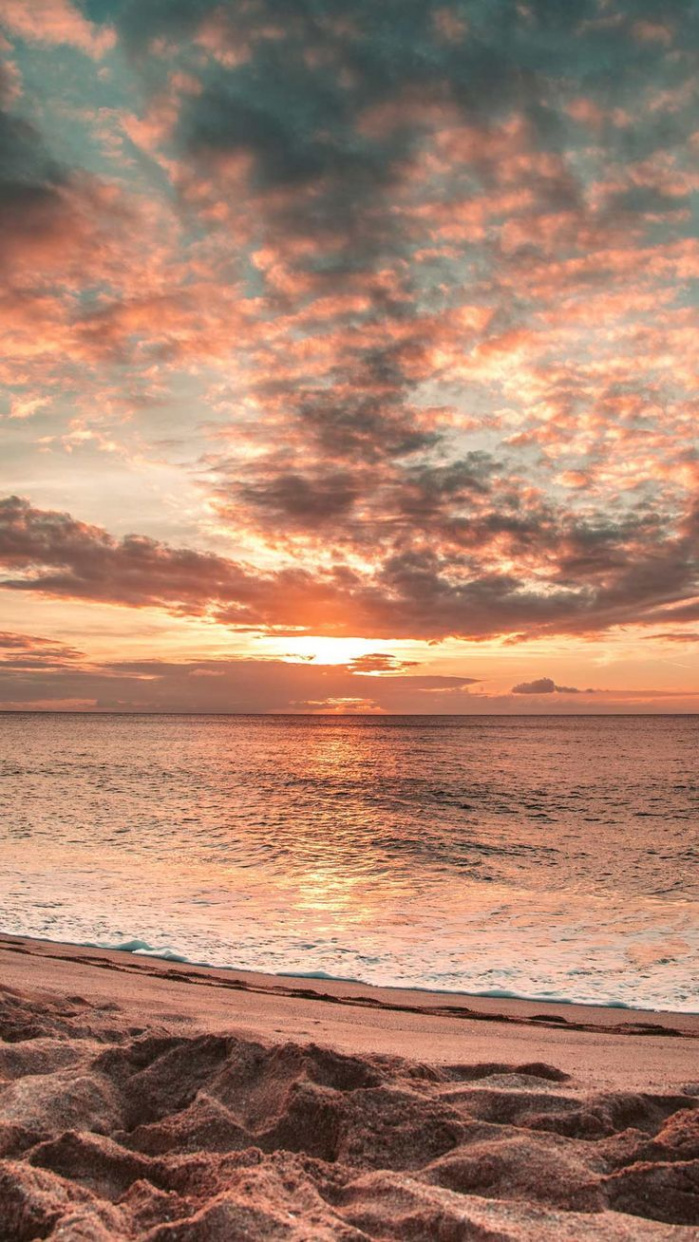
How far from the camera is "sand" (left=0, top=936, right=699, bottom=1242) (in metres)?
2.63

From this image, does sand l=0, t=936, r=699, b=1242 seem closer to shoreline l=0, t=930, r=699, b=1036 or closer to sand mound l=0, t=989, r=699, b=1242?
sand mound l=0, t=989, r=699, b=1242

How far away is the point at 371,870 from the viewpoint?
637 inches

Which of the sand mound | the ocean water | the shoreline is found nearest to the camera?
the sand mound

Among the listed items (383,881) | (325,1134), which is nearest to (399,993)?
(325,1134)

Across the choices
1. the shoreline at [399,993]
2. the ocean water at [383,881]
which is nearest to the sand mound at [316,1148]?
the shoreline at [399,993]

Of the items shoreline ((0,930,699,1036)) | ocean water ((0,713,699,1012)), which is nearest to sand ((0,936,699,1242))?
shoreline ((0,930,699,1036))

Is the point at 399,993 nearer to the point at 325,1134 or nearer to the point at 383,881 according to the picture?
the point at 325,1134

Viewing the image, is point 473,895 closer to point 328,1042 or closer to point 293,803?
Result: point 328,1042

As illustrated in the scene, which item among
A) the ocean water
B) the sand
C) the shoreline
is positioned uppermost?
the sand

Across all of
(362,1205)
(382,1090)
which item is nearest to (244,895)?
(382,1090)

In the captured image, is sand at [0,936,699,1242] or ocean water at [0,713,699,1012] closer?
sand at [0,936,699,1242]

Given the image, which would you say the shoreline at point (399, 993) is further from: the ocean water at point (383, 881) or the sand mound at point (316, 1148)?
the sand mound at point (316, 1148)

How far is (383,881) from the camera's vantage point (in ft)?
49.4

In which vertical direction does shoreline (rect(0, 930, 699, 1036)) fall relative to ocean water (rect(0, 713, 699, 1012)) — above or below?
above
